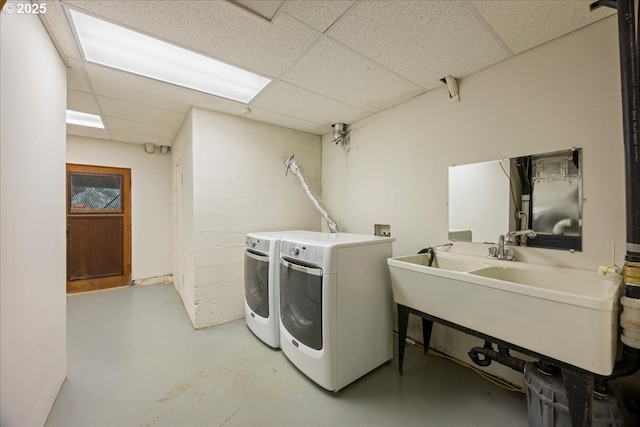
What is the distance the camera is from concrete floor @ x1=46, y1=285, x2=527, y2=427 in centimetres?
151

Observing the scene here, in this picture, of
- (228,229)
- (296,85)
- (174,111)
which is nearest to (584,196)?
(296,85)

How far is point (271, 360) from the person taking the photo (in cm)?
210

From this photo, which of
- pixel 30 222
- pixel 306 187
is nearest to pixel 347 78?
pixel 306 187

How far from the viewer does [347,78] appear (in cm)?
201

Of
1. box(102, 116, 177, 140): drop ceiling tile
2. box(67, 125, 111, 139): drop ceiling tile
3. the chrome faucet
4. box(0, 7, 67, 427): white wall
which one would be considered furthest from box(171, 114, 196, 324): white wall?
the chrome faucet

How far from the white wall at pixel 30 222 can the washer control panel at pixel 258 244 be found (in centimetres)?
136

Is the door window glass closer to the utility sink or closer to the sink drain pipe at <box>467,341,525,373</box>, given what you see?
the utility sink

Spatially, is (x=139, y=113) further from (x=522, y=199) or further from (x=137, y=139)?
(x=522, y=199)

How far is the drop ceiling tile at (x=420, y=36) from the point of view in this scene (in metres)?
1.34

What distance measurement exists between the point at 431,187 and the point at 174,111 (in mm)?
2803

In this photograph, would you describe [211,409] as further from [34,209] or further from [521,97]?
[521,97]

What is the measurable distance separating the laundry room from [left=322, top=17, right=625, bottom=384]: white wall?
0.4 inches

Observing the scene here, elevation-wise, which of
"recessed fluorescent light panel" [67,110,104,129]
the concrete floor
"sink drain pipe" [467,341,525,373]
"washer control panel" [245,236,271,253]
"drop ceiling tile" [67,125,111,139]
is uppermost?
"recessed fluorescent light panel" [67,110,104,129]

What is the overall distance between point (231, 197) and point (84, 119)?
7.13ft
